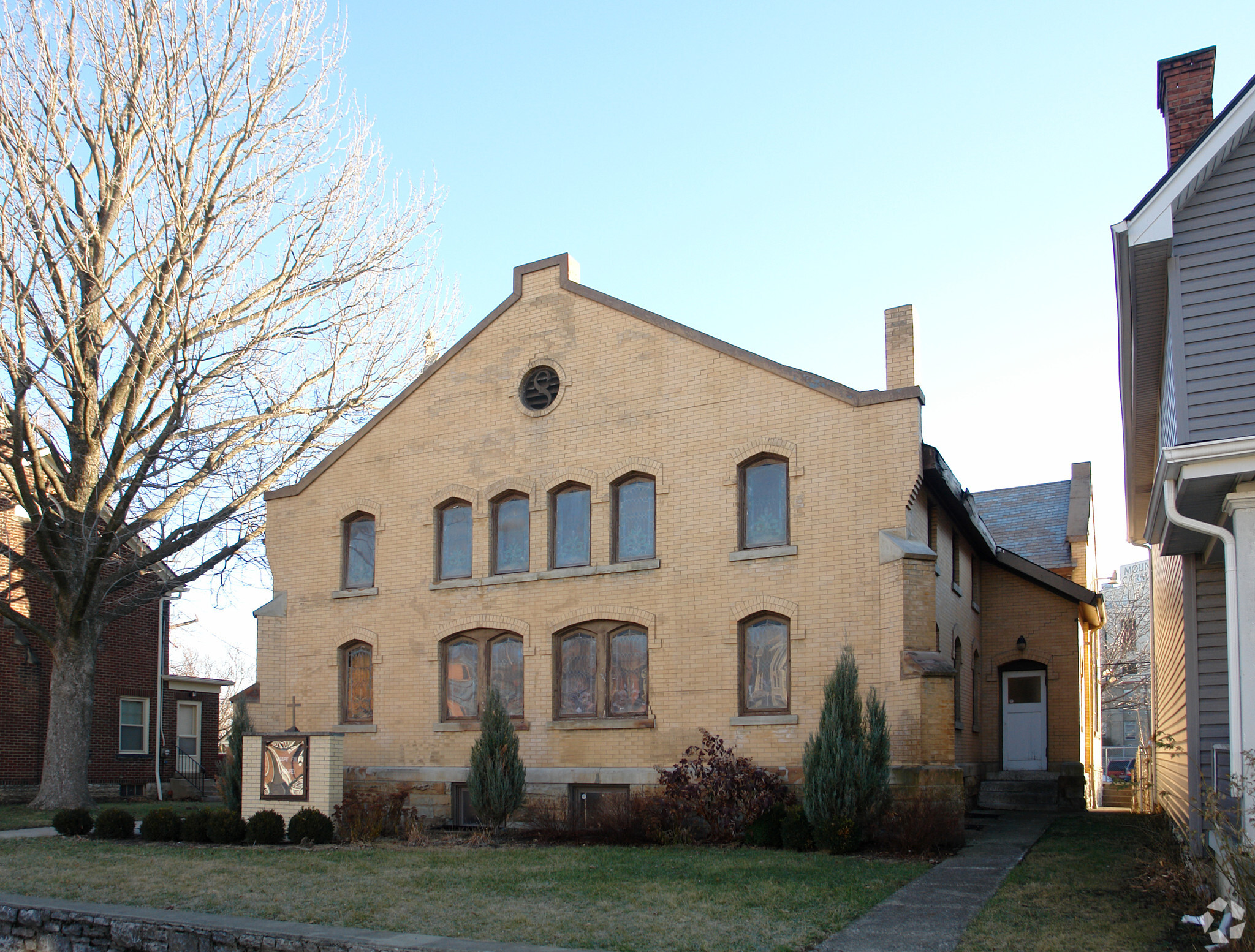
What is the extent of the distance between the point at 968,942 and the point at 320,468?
52.3ft

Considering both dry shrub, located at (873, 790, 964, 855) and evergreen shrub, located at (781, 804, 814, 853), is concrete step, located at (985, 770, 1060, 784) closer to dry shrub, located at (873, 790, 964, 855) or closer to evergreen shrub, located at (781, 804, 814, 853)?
dry shrub, located at (873, 790, 964, 855)

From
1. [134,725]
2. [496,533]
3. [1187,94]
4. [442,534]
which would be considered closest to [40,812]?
[134,725]

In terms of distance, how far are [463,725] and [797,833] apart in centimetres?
696

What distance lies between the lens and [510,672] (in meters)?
19.6

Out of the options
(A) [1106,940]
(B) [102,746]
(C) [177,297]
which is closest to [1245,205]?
(A) [1106,940]

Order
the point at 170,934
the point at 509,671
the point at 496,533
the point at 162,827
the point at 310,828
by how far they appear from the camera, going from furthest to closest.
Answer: the point at 496,533
the point at 509,671
the point at 162,827
the point at 310,828
the point at 170,934

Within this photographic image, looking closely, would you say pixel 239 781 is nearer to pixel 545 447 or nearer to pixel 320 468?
pixel 320 468

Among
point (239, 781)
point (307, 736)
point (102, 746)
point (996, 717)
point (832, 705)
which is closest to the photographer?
point (832, 705)

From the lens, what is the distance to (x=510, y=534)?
2003cm

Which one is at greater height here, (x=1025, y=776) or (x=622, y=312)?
(x=622, y=312)

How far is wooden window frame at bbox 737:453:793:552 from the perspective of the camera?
1750cm

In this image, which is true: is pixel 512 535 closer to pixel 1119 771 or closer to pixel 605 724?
pixel 605 724

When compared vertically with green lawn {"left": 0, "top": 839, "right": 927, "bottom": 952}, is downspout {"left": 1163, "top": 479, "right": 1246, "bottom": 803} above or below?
above

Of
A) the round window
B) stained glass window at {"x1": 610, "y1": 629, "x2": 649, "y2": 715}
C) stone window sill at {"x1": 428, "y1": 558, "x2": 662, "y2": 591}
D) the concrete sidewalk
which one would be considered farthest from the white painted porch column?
the round window
